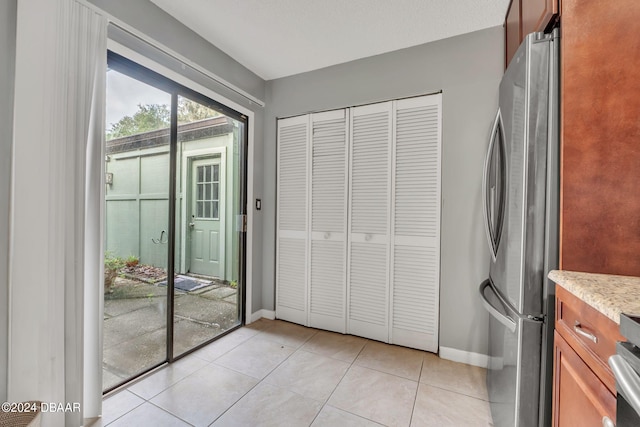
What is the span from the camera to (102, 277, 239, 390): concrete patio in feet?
5.77

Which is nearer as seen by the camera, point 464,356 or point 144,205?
point 144,205

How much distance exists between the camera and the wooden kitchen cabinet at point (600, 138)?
0.94 metres

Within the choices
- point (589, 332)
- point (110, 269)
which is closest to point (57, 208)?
point (110, 269)

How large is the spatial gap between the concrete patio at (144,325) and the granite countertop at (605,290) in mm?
2377

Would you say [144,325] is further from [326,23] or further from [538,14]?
[538,14]

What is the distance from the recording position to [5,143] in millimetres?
1201

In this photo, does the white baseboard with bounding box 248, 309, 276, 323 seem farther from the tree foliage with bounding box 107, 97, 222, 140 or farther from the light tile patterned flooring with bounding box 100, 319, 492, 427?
the tree foliage with bounding box 107, 97, 222, 140

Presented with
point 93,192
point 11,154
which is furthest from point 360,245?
point 11,154

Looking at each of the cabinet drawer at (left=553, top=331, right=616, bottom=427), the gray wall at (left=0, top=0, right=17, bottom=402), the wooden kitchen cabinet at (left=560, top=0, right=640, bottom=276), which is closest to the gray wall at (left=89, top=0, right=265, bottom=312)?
the gray wall at (left=0, top=0, right=17, bottom=402)

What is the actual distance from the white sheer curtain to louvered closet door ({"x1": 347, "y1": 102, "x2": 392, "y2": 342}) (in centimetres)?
187

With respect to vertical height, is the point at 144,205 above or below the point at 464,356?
above

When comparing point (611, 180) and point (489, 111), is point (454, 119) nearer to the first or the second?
point (489, 111)

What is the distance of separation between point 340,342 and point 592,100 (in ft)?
7.55

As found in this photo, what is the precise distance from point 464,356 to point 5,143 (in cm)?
311
